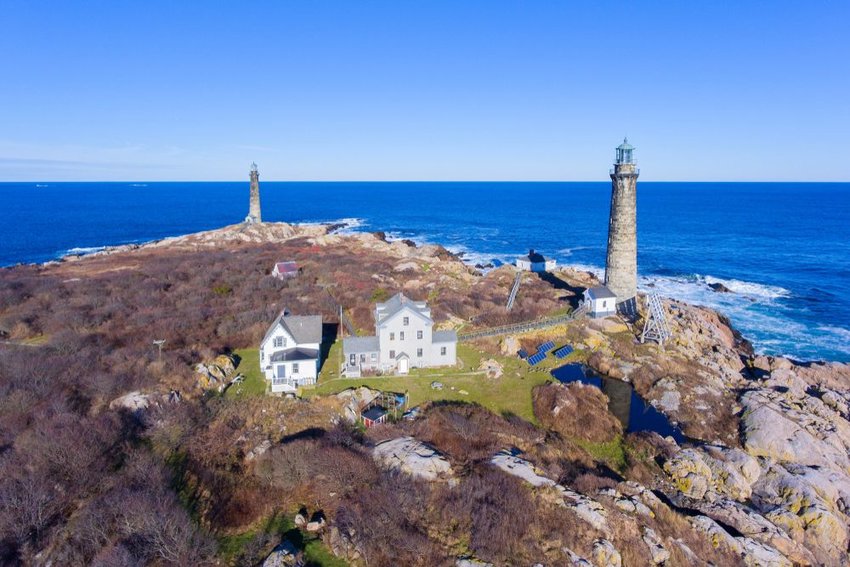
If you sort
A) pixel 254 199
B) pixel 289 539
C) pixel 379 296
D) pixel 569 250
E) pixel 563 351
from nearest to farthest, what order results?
1. pixel 289 539
2. pixel 563 351
3. pixel 379 296
4. pixel 569 250
5. pixel 254 199

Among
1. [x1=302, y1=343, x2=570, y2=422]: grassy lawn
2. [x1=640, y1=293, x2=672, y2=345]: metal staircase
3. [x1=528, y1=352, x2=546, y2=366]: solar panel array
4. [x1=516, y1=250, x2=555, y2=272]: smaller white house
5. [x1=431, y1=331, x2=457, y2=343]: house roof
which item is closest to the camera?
[x1=302, y1=343, x2=570, y2=422]: grassy lawn

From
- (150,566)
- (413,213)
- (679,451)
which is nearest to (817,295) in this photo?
(679,451)

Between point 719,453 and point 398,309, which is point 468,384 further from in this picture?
point 719,453

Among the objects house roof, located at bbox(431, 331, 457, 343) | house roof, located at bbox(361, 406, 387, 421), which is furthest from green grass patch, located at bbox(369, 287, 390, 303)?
house roof, located at bbox(361, 406, 387, 421)

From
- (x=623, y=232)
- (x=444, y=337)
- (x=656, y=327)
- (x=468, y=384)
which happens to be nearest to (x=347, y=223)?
(x=623, y=232)

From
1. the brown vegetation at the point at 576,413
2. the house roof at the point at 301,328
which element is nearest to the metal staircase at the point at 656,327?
the brown vegetation at the point at 576,413

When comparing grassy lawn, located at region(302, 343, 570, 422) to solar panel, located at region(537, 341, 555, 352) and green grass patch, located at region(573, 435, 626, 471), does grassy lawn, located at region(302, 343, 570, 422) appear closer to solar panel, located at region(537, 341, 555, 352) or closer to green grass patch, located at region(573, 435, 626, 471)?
solar panel, located at region(537, 341, 555, 352)

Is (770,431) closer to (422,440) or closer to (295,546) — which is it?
(422,440)
